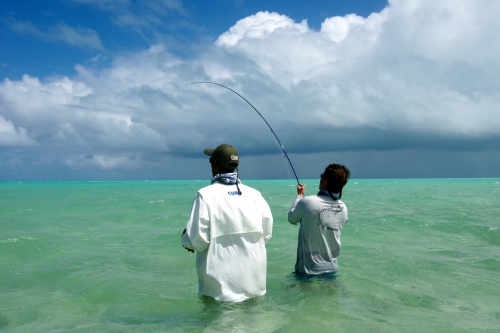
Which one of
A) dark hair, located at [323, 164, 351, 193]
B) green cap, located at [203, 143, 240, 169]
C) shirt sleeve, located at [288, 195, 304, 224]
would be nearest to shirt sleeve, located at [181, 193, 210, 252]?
green cap, located at [203, 143, 240, 169]

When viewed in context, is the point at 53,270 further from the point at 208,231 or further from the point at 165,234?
the point at 208,231

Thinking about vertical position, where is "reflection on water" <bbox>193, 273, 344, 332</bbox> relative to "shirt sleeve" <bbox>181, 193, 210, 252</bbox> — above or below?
below

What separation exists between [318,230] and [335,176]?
69cm

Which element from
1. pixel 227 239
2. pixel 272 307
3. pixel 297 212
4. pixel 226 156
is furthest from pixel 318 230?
pixel 226 156

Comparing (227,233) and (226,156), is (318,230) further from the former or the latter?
(226,156)

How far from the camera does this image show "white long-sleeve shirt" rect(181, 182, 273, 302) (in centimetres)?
359

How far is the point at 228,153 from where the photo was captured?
3807mm

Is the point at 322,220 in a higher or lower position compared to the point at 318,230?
higher

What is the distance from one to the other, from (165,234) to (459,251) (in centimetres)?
782

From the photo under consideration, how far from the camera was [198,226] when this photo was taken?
355cm

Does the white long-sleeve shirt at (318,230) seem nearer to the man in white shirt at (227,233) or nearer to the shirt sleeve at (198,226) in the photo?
the man in white shirt at (227,233)

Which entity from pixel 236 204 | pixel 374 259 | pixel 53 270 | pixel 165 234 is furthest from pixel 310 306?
pixel 165 234

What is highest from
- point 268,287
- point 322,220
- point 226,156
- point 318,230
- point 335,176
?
point 226,156

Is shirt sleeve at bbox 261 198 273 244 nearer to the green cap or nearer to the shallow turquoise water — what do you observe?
the green cap
